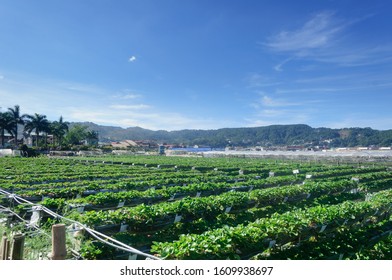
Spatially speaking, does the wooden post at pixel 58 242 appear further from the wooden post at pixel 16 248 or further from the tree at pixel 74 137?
the tree at pixel 74 137

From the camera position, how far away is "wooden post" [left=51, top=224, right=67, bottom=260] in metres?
4.02

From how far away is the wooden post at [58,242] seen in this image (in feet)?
13.2

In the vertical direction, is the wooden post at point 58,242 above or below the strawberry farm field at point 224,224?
above

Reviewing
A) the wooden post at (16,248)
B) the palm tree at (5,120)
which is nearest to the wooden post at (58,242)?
the wooden post at (16,248)

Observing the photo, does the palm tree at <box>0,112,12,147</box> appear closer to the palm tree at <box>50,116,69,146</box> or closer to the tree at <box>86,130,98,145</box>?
the palm tree at <box>50,116,69,146</box>

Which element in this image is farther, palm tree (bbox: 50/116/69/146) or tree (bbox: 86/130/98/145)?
tree (bbox: 86/130/98/145)

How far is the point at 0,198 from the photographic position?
32.4 ft

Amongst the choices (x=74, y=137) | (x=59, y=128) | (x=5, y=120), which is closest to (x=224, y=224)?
(x=5, y=120)

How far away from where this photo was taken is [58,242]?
13.3ft

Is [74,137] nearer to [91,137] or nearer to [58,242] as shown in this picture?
[91,137]

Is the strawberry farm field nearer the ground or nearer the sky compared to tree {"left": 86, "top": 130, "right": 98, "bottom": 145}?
nearer the ground

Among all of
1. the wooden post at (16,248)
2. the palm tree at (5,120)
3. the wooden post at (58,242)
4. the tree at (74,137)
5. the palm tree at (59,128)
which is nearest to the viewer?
the wooden post at (58,242)

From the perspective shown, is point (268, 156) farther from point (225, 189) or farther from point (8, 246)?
point (8, 246)

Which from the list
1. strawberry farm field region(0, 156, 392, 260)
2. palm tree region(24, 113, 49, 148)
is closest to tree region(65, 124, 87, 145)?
palm tree region(24, 113, 49, 148)
